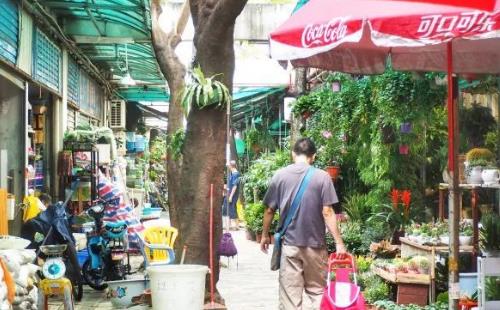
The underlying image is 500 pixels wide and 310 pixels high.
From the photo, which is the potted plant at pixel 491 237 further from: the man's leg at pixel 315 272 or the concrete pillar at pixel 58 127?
the concrete pillar at pixel 58 127

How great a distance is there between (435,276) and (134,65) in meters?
11.7

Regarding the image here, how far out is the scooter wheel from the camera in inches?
392

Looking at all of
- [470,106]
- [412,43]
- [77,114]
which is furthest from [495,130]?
[77,114]

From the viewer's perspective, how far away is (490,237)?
21.2 ft

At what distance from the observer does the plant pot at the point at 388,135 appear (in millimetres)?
10469

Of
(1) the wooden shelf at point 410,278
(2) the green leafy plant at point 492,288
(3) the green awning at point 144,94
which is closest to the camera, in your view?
(2) the green leafy plant at point 492,288

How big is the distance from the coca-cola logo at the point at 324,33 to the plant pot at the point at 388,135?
16.8 ft

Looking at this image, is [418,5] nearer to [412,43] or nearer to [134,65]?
[412,43]

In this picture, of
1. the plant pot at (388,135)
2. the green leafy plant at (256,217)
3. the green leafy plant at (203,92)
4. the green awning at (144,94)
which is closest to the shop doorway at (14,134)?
the green leafy plant at (203,92)

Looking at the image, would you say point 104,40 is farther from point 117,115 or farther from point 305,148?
point 117,115

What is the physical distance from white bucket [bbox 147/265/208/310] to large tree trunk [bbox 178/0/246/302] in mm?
840

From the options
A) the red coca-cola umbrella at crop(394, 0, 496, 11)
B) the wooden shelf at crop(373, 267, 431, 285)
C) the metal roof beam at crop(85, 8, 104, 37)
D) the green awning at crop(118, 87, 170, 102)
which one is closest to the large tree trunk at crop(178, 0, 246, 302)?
the wooden shelf at crop(373, 267, 431, 285)

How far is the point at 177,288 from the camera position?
6.51 metres

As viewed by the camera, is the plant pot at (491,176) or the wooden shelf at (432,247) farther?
the wooden shelf at (432,247)
